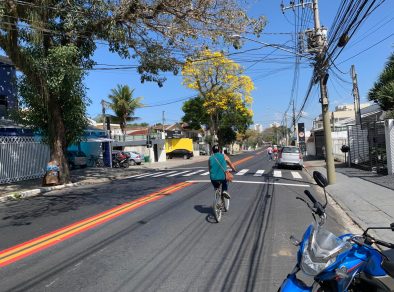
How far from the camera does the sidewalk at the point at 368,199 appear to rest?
31.9 ft

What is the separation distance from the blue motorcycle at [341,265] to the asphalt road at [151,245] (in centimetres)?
193

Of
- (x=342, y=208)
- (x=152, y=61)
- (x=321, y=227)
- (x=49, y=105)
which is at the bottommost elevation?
(x=342, y=208)

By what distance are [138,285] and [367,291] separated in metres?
2.91

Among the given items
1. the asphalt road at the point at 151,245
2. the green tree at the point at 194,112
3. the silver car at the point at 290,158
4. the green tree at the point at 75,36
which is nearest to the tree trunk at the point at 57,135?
the green tree at the point at 75,36

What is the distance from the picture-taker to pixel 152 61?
19.9 m

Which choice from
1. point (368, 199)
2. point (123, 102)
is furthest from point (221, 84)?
point (368, 199)

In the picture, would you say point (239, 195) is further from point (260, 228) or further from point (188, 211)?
point (260, 228)

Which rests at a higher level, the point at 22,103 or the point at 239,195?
the point at 22,103

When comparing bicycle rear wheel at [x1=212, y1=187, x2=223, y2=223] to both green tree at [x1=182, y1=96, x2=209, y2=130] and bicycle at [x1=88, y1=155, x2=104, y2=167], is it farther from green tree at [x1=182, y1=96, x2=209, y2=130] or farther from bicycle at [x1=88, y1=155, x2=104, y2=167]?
green tree at [x1=182, y1=96, x2=209, y2=130]

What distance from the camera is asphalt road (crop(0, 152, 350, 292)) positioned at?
5.71 meters

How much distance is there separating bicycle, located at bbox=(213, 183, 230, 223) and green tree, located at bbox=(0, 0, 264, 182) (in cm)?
766

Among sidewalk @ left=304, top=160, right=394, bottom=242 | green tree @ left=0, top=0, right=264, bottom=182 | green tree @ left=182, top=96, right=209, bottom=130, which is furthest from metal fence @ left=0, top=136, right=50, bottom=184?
green tree @ left=182, top=96, right=209, bottom=130

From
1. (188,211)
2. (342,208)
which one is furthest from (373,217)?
(188,211)

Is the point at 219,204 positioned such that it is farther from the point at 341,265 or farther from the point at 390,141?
the point at 390,141
